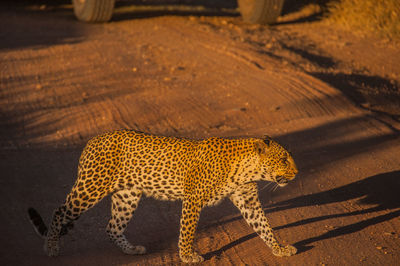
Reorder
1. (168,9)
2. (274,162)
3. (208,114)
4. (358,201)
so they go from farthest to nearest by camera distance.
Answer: (168,9)
(208,114)
(358,201)
(274,162)

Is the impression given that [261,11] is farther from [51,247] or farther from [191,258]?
[51,247]

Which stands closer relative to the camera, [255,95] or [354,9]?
[255,95]

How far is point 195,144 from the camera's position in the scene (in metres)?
6.29

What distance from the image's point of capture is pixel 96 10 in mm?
16688

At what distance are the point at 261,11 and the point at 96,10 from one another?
4.90m

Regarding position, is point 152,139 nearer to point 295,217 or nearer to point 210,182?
point 210,182

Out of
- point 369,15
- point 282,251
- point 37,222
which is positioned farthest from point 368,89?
point 37,222

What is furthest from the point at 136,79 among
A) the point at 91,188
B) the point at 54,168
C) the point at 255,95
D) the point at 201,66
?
the point at 91,188

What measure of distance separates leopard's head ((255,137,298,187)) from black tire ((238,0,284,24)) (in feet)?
41.4

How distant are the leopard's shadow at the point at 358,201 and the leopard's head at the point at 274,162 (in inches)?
42.1

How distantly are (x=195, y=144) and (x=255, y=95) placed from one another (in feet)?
18.6

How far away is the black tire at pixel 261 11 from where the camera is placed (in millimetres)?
17953

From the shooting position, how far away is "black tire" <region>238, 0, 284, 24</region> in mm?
17953

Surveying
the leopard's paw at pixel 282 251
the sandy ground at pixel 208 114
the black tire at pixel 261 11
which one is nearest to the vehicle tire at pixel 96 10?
the sandy ground at pixel 208 114
